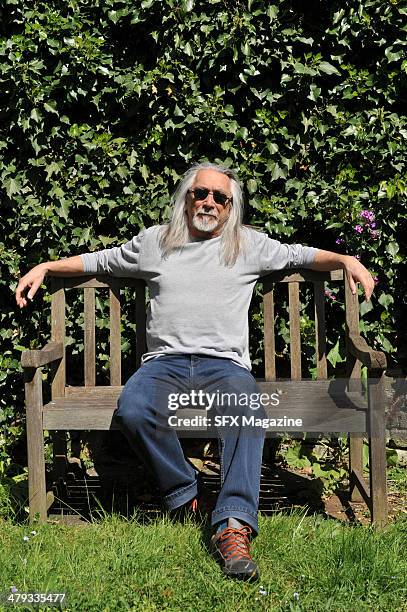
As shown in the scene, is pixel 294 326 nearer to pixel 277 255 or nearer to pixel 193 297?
pixel 277 255

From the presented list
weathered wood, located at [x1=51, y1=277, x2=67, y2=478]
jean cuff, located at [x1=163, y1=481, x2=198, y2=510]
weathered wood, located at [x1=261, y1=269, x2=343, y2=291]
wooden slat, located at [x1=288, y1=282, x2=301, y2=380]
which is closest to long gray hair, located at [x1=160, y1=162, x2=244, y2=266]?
weathered wood, located at [x1=261, y1=269, x2=343, y2=291]

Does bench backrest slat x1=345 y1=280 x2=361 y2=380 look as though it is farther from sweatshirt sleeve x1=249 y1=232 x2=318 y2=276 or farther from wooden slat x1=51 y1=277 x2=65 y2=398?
wooden slat x1=51 y1=277 x2=65 y2=398

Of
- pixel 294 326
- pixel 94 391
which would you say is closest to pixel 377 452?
pixel 294 326

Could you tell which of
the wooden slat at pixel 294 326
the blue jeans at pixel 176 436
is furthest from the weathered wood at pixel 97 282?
the wooden slat at pixel 294 326

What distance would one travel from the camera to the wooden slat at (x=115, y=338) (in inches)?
156

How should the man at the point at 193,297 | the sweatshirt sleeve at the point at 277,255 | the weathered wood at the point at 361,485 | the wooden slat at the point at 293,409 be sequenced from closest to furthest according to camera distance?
the man at the point at 193,297 < the wooden slat at the point at 293,409 < the weathered wood at the point at 361,485 < the sweatshirt sleeve at the point at 277,255

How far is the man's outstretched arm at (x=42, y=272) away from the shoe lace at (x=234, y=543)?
1.49 m

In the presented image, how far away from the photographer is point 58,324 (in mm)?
3941

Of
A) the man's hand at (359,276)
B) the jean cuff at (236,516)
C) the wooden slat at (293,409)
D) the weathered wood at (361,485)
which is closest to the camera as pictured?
the jean cuff at (236,516)

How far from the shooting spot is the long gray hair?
373 centimetres

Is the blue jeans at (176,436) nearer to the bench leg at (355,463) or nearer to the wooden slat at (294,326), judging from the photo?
the wooden slat at (294,326)

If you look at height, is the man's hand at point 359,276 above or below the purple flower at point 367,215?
below

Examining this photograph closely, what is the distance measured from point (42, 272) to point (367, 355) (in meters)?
1.62

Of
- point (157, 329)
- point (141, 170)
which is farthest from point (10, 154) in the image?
point (157, 329)
